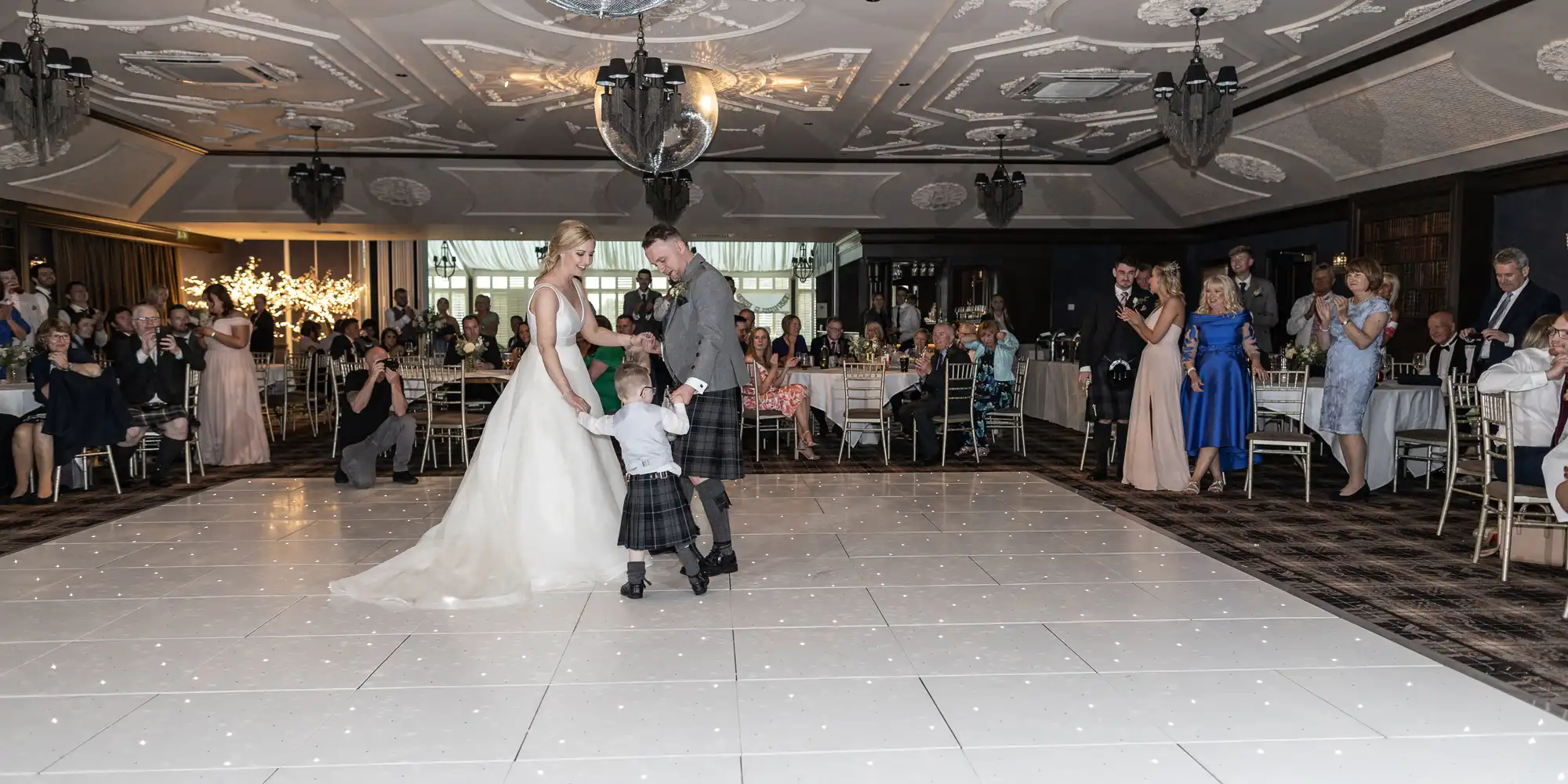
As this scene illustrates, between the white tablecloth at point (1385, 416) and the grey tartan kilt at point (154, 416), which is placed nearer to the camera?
the white tablecloth at point (1385, 416)

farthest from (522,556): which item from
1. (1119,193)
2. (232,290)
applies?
(232,290)

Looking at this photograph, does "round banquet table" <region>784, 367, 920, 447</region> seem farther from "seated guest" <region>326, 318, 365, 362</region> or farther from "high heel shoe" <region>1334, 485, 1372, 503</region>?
"seated guest" <region>326, 318, 365, 362</region>

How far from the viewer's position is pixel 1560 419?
4.61 m

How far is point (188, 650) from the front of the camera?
353 cm

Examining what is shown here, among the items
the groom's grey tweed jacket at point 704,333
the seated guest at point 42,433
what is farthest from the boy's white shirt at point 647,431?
the seated guest at point 42,433

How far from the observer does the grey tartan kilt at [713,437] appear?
173 inches

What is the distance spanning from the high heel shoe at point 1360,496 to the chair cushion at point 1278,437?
0.44 metres

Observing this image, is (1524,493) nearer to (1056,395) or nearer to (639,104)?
(639,104)

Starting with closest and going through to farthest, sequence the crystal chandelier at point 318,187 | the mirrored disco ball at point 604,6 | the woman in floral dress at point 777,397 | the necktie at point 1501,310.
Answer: the mirrored disco ball at point 604,6
the necktie at point 1501,310
the woman in floral dress at point 777,397
the crystal chandelier at point 318,187

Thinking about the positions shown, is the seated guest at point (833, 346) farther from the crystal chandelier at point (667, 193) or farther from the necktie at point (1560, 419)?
the necktie at point (1560, 419)

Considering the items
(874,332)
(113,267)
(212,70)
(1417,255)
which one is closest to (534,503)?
(874,332)

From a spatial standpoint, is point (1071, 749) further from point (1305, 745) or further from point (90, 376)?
point (90, 376)

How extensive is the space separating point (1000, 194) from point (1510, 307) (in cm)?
634

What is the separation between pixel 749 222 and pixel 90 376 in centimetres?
1023
